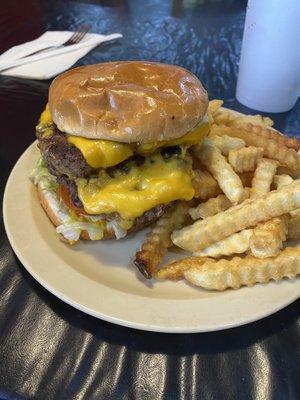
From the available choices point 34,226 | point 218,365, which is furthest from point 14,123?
point 218,365

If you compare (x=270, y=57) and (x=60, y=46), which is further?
(x=60, y=46)

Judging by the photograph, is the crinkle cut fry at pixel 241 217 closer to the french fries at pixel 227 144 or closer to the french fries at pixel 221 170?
the french fries at pixel 221 170

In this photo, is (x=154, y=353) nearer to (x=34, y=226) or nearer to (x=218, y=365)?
(x=218, y=365)

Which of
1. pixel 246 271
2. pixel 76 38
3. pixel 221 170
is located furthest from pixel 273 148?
pixel 76 38

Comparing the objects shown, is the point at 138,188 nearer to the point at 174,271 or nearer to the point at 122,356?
the point at 174,271

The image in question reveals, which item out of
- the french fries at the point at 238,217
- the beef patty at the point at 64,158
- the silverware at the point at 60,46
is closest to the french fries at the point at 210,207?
the french fries at the point at 238,217

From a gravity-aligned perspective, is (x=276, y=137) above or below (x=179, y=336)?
A: above

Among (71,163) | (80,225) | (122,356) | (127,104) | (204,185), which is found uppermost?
(127,104)
